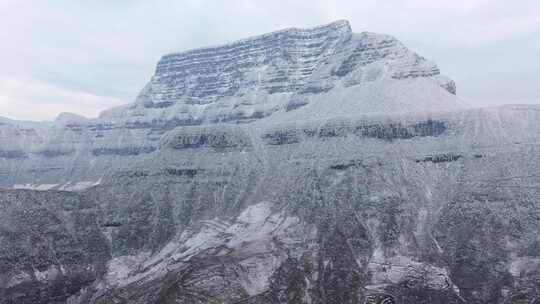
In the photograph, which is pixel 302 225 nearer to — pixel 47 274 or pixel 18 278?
pixel 47 274

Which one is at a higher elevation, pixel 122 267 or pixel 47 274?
pixel 47 274

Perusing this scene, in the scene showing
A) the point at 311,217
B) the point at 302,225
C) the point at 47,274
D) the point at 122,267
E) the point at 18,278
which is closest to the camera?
the point at 18,278

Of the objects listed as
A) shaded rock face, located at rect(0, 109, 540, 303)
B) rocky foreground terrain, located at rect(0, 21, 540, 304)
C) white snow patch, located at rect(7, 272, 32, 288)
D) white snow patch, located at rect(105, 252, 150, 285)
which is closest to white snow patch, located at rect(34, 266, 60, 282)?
rocky foreground terrain, located at rect(0, 21, 540, 304)

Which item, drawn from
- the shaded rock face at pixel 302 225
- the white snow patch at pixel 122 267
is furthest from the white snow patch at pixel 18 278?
the white snow patch at pixel 122 267

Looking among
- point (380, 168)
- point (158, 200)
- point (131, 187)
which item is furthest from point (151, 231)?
point (380, 168)

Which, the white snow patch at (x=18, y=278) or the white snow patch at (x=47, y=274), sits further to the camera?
the white snow patch at (x=47, y=274)

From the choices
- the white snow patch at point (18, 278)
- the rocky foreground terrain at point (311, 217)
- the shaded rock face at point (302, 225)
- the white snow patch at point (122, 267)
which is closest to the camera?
the shaded rock face at point (302, 225)

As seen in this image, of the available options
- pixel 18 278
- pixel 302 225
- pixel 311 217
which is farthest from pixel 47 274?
pixel 311 217

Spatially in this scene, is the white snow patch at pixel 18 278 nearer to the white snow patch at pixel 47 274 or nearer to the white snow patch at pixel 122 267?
the white snow patch at pixel 47 274

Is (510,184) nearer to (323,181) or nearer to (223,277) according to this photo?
(323,181)
